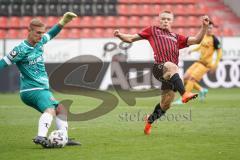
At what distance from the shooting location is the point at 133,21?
28.0 m

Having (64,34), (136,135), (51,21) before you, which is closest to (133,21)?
(64,34)

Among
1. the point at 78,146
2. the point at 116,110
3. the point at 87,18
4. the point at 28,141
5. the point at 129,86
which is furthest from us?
the point at 87,18

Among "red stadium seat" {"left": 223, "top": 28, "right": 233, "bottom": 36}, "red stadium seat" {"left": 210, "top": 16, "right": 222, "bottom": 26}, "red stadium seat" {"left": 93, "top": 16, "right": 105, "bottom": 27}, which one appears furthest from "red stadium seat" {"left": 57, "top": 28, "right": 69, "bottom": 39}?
"red stadium seat" {"left": 223, "top": 28, "right": 233, "bottom": 36}

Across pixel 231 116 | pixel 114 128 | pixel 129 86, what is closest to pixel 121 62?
pixel 129 86

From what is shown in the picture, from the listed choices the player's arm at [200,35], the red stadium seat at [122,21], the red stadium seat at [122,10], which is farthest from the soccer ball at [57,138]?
the red stadium seat at [122,10]

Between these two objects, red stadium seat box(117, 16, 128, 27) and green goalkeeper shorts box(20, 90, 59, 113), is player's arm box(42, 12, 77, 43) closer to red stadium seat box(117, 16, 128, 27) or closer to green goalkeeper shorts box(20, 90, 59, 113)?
green goalkeeper shorts box(20, 90, 59, 113)

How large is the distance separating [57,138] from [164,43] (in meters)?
2.96

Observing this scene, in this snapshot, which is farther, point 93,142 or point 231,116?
point 231,116

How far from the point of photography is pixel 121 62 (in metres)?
24.2

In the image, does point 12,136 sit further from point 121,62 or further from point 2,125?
point 121,62

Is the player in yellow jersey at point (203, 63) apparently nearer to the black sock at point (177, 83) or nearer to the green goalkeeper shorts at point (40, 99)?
the black sock at point (177, 83)

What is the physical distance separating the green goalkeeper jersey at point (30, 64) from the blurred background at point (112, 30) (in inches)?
546

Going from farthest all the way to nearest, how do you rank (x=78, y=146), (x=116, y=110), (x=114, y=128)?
1. (x=116, y=110)
2. (x=114, y=128)
3. (x=78, y=146)

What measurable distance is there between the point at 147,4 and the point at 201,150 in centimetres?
2071
